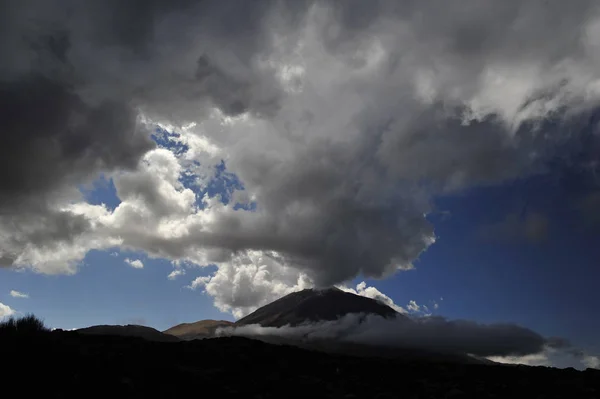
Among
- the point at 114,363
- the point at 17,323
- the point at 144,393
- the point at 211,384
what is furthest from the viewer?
the point at 17,323

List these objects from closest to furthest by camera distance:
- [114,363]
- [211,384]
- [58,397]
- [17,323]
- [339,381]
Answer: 1. [58,397]
2. [211,384]
3. [114,363]
4. [339,381]
5. [17,323]

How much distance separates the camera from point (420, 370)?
21688mm

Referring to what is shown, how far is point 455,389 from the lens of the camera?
1767cm

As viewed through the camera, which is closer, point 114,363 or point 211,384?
point 211,384

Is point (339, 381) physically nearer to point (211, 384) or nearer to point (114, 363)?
point (211, 384)

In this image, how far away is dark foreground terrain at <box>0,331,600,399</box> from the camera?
14570 millimetres

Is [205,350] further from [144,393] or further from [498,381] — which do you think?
[498,381]

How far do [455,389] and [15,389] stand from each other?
15.6 meters

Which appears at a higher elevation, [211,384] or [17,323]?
[17,323]

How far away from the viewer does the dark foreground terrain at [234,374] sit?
14570 millimetres

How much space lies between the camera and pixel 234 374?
18.1 m

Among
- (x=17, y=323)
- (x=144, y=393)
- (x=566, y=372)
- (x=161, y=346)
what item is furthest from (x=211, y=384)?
(x=566, y=372)

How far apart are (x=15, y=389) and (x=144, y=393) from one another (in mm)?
3703

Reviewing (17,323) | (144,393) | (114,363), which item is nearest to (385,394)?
A: (144,393)
